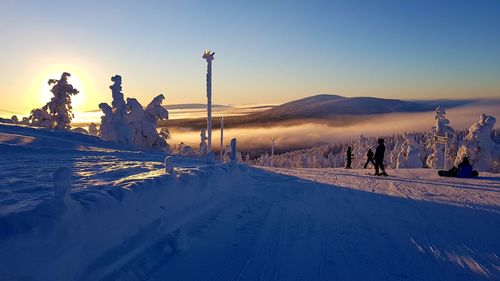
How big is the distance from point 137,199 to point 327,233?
3646mm

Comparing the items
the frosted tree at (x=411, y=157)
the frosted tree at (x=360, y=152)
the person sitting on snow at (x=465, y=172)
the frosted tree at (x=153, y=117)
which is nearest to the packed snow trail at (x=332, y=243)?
the person sitting on snow at (x=465, y=172)

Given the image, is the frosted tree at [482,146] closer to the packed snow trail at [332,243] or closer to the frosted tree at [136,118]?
the frosted tree at [136,118]

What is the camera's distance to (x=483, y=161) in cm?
3819

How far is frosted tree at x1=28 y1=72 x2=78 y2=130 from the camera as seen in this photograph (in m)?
38.0

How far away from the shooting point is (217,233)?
23.9 feet

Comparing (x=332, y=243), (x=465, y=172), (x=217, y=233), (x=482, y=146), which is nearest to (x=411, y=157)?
(x=482, y=146)

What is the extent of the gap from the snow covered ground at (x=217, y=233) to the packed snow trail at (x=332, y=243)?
0.02 metres

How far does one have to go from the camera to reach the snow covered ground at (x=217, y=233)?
14.3 ft

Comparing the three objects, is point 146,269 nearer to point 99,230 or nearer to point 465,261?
point 99,230

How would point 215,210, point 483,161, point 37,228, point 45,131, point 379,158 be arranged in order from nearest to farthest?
point 37,228
point 215,210
point 379,158
point 45,131
point 483,161

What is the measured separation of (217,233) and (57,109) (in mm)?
36365

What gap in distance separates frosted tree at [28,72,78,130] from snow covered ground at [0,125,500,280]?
3006cm

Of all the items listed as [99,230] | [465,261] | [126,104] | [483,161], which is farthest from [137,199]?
[483,161]

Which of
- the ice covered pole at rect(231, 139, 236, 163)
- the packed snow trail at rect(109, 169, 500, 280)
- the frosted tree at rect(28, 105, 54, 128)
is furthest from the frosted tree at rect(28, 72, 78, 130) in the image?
the packed snow trail at rect(109, 169, 500, 280)
